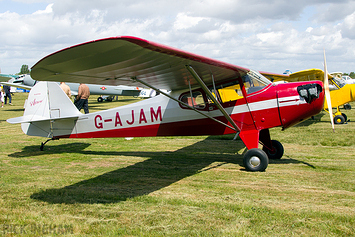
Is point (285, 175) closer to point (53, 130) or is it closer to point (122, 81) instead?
point (122, 81)

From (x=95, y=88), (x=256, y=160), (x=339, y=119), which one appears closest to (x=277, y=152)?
(x=256, y=160)

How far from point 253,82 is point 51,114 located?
17.1 feet

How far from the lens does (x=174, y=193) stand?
14.2 ft

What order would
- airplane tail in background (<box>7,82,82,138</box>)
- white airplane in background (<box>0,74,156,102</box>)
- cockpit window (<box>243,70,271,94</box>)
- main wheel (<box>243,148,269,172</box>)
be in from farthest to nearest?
white airplane in background (<box>0,74,156,102</box>), airplane tail in background (<box>7,82,82,138</box>), cockpit window (<box>243,70,271,94</box>), main wheel (<box>243,148,269,172</box>)

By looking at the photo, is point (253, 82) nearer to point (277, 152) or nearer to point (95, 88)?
point (277, 152)

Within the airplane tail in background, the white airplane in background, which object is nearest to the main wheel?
the airplane tail in background

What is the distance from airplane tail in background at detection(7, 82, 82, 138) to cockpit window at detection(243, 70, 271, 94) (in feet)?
14.4

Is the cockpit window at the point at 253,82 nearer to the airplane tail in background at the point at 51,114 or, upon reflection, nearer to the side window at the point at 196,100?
the side window at the point at 196,100

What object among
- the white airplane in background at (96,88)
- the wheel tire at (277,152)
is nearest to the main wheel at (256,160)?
the wheel tire at (277,152)

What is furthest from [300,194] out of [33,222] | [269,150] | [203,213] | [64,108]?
[64,108]

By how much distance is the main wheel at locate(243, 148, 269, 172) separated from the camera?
5445 millimetres

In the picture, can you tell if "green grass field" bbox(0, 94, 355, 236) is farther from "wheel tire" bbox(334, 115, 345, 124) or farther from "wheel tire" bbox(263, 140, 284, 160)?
"wheel tire" bbox(334, 115, 345, 124)

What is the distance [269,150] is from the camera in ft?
22.1

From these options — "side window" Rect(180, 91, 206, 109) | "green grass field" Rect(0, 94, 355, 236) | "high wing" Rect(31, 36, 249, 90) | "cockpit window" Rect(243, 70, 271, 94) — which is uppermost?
"high wing" Rect(31, 36, 249, 90)
